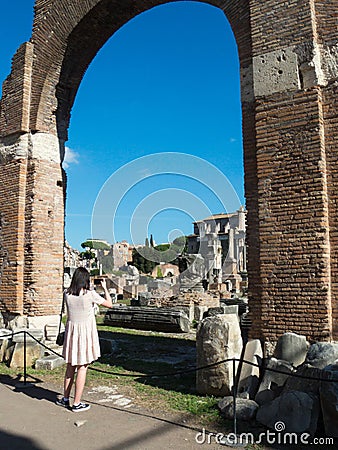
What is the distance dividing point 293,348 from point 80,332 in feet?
8.51

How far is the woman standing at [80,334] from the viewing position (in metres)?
5.08

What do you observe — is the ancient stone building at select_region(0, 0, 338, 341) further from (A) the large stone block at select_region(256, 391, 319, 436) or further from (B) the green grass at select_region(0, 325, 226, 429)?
(B) the green grass at select_region(0, 325, 226, 429)

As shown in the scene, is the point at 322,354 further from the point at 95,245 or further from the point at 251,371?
the point at 95,245

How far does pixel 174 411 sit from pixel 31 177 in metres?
6.13

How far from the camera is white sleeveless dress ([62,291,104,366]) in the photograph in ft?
16.7

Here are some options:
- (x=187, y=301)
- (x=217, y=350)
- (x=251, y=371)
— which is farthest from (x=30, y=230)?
(x=187, y=301)

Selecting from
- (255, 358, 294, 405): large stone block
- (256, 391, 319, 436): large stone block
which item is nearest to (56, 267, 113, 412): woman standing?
(255, 358, 294, 405): large stone block

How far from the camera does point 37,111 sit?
949 cm

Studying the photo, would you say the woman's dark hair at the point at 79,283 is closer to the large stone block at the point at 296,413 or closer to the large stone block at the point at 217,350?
the large stone block at the point at 217,350

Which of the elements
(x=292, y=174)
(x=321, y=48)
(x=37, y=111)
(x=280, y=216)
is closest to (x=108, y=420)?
(x=280, y=216)

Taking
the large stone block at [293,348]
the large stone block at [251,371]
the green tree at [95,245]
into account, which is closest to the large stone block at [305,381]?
the large stone block at [293,348]

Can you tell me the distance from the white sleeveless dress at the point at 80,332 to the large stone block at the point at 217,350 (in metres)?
1.45

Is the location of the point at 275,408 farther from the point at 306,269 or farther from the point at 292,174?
the point at 292,174

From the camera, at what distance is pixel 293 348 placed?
5227mm
